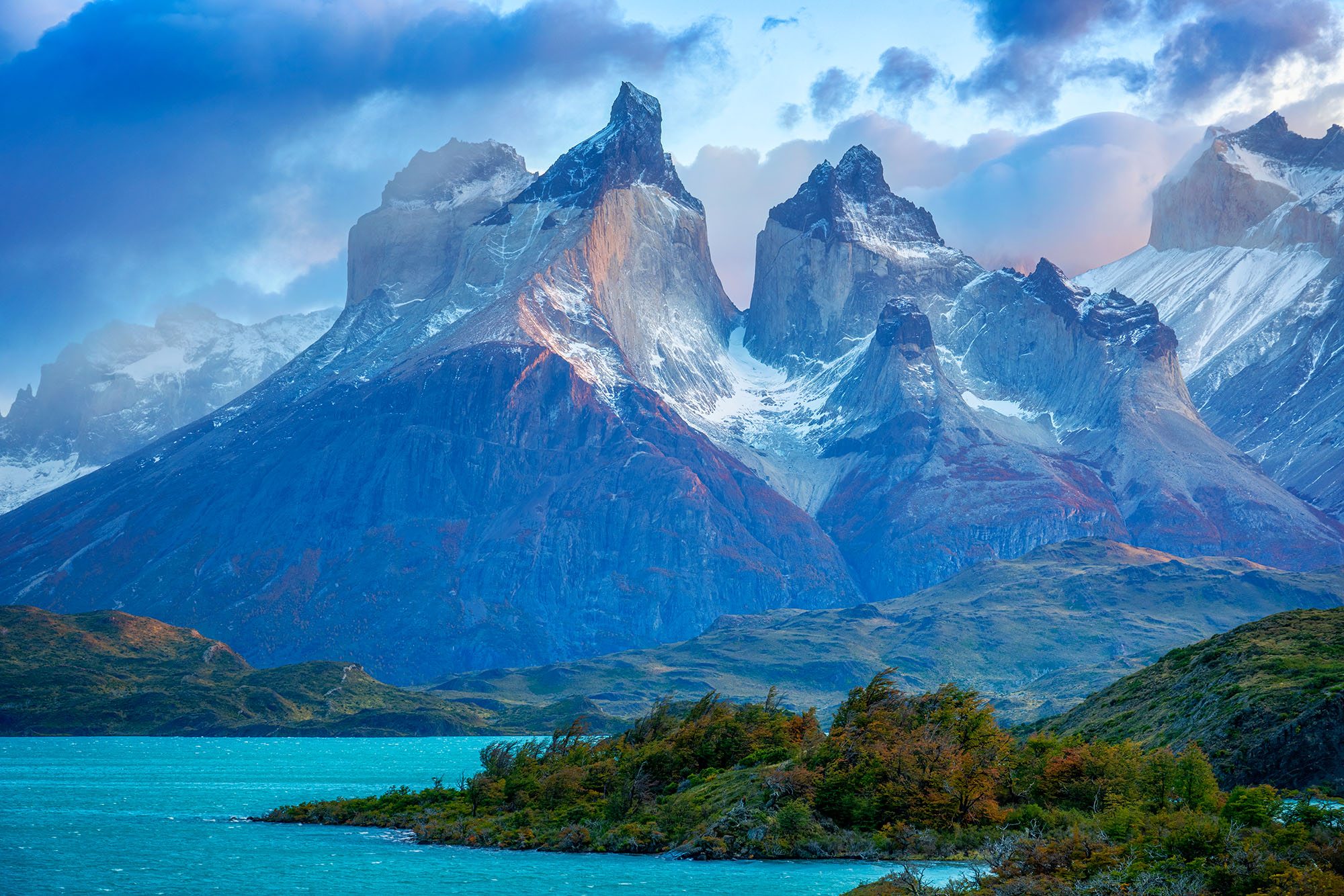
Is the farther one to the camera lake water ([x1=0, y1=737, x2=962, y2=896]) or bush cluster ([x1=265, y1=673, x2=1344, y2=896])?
lake water ([x1=0, y1=737, x2=962, y2=896])

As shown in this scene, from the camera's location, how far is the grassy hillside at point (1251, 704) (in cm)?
9194

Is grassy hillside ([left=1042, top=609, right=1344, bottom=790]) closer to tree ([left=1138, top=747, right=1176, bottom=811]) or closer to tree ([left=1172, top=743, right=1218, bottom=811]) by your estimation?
tree ([left=1138, top=747, right=1176, bottom=811])

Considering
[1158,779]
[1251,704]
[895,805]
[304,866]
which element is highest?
[1251,704]

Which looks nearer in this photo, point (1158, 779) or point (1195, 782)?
point (1195, 782)

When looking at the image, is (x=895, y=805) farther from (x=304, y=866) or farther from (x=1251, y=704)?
(x=304, y=866)

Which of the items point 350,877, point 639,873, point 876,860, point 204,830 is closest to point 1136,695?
point 876,860

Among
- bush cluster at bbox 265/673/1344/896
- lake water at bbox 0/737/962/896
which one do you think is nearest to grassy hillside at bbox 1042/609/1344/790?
bush cluster at bbox 265/673/1344/896

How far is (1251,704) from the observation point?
101 m

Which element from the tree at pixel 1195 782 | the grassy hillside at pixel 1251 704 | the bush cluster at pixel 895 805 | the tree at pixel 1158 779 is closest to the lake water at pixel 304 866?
the bush cluster at pixel 895 805

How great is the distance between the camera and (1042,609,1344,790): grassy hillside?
91.9 meters

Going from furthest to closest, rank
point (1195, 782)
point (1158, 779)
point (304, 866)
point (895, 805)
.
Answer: point (304, 866), point (895, 805), point (1158, 779), point (1195, 782)

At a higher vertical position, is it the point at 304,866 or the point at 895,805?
the point at 304,866

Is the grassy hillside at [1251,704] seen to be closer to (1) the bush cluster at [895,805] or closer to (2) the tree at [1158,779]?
(1) the bush cluster at [895,805]

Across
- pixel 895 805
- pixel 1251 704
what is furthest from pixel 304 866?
pixel 1251 704
